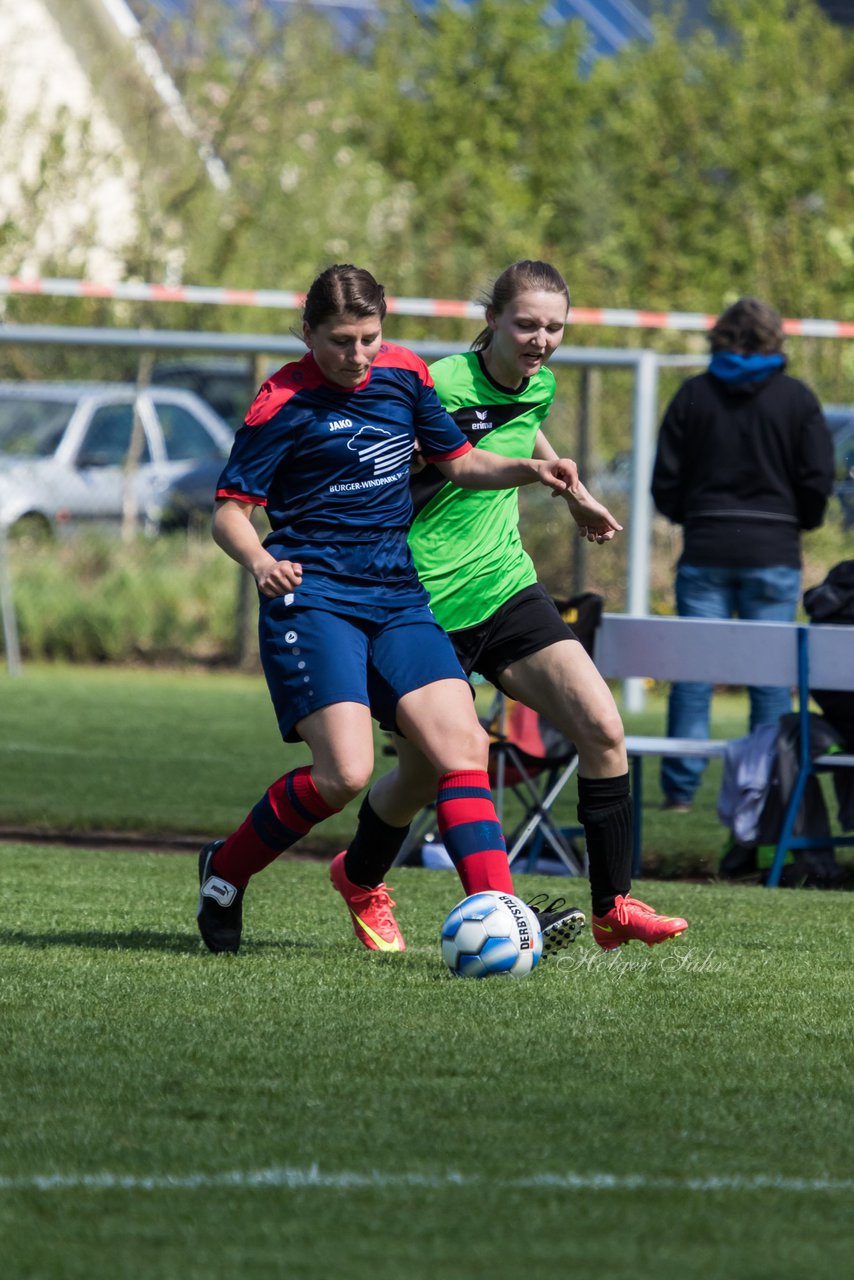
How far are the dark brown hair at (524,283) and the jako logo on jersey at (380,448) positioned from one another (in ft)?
1.74

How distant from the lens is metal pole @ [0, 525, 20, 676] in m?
15.5

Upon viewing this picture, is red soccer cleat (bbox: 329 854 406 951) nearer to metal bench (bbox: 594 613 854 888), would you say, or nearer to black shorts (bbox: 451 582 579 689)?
black shorts (bbox: 451 582 579 689)

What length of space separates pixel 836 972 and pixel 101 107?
54.9 feet

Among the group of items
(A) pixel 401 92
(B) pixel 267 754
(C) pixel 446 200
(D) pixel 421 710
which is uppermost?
(A) pixel 401 92

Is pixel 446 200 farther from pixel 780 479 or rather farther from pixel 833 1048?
pixel 833 1048

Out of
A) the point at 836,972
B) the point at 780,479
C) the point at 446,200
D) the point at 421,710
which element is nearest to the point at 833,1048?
the point at 836,972

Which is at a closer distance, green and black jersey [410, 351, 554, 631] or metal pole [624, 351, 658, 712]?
green and black jersey [410, 351, 554, 631]

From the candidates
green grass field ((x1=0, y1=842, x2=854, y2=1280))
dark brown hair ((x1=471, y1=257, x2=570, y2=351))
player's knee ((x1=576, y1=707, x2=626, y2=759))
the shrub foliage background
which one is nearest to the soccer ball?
green grass field ((x1=0, y1=842, x2=854, y2=1280))

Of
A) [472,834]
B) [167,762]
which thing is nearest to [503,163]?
[167,762]

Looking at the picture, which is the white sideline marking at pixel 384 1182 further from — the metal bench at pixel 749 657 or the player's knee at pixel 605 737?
the metal bench at pixel 749 657

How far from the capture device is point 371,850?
5867mm

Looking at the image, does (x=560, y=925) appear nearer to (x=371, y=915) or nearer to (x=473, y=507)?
(x=371, y=915)

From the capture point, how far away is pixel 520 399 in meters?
6.03

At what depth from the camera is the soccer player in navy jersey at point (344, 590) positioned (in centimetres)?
526
